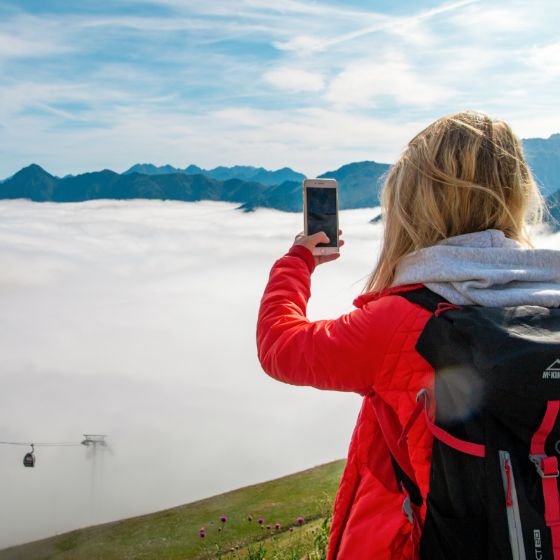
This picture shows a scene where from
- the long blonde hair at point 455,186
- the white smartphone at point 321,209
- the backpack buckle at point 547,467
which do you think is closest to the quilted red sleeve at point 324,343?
the long blonde hair at point 455,186

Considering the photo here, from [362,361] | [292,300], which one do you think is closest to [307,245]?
[292,300]

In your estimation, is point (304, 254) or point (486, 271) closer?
point (486, 271)

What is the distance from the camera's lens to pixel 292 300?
3816 mm

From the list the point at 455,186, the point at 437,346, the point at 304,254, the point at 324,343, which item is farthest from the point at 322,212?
the point at 437,346

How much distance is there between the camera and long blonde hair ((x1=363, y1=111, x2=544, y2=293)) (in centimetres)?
346

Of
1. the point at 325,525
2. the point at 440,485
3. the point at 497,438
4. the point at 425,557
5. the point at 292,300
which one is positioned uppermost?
the point at 292,300

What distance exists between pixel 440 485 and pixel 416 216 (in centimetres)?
138

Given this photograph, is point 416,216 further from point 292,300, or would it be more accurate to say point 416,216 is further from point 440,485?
point 440,485

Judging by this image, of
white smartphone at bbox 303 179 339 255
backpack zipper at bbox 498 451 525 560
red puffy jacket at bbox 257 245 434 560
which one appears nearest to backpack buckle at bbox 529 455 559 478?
backpack zipper at bbox 498 451 525 560

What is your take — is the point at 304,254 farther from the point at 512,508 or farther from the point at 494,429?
the point at 512,508

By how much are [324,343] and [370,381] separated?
12.7 inches

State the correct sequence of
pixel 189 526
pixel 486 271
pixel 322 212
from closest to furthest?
1. pixel 486 271
2. pixel 322 212
3. pixel 189 526

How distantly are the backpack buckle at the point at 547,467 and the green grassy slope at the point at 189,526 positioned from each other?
4629cm

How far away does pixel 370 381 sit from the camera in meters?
3.39
